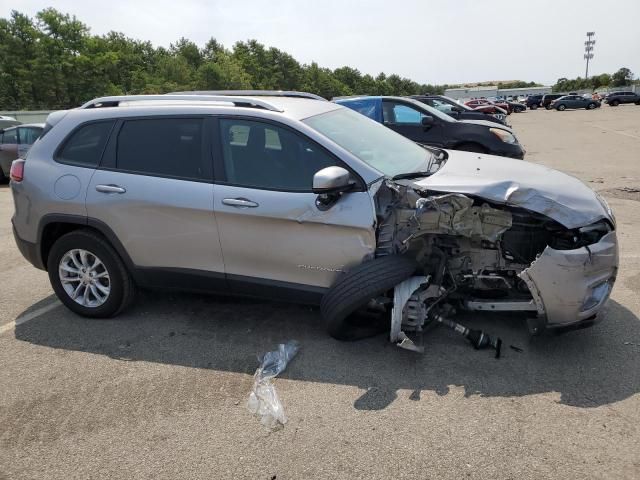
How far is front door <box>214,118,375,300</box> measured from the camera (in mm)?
3473

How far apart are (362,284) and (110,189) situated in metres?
2.19

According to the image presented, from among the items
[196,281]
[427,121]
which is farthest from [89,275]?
[427,121]

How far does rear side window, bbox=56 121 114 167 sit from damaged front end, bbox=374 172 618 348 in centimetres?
236

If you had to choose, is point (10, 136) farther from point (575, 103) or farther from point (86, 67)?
point (575, 103)

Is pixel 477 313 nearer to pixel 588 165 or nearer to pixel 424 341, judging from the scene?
pixel 424 341

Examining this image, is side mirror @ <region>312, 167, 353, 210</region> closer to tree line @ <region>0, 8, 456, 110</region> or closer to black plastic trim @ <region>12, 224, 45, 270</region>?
black plastic trim @ <region>12, 224, 45, 270</region>

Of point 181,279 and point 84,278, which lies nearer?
point 181,279

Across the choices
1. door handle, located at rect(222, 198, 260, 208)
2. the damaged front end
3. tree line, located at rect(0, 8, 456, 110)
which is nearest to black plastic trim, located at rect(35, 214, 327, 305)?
door handle, located at rect(222, 198, 260, 208)

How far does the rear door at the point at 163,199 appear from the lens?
3799 mm

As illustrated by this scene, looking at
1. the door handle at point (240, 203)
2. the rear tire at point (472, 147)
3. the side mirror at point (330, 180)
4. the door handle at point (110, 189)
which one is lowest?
the rear tire at point (472, 147)

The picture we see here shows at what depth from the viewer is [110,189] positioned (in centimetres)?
397

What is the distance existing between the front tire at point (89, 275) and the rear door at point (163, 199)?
209mm

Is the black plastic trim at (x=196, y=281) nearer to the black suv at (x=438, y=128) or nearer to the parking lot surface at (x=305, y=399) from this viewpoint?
Result: the parking lot surface at (x=305, y=399)

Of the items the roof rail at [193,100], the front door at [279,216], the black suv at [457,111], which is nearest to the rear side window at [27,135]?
the roof rail at [193,100]
